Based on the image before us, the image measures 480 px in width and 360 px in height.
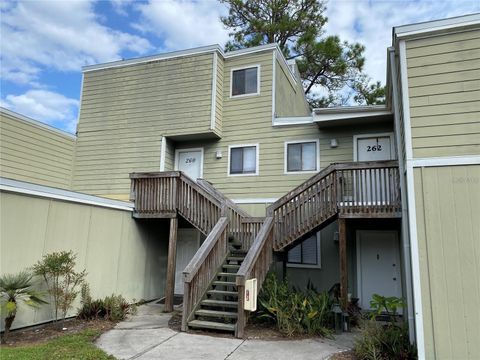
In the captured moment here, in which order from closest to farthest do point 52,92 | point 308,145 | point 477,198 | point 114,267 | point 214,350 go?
point 477,198, point 214,350, point 114,267, point 308,145, point 52,92

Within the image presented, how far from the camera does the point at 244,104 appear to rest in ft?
37.2

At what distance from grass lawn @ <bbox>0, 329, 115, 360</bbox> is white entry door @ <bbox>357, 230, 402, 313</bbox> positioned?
21.8ft

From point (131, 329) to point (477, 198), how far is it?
6.24 metres

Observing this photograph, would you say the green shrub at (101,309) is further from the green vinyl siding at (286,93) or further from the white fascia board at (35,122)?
the green vinyl siding at (286,93)

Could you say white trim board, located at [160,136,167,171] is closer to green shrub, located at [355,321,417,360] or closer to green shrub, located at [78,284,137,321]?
green shrub, located at [78,284,137,321]

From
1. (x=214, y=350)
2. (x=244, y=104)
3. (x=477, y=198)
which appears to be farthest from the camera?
(x=244, y=104)

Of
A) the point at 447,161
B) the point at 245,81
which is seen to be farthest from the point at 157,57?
the point at 447,161

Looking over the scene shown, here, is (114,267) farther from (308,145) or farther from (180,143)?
(308,145)

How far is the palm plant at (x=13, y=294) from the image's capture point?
5863 mm

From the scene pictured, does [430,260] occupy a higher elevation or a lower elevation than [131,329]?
higher

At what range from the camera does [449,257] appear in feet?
16.6

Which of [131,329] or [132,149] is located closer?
[131,329]

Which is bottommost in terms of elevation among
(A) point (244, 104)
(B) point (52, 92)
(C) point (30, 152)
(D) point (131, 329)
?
(D) point (131, 329)

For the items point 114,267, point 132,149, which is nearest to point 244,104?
point 132,149
